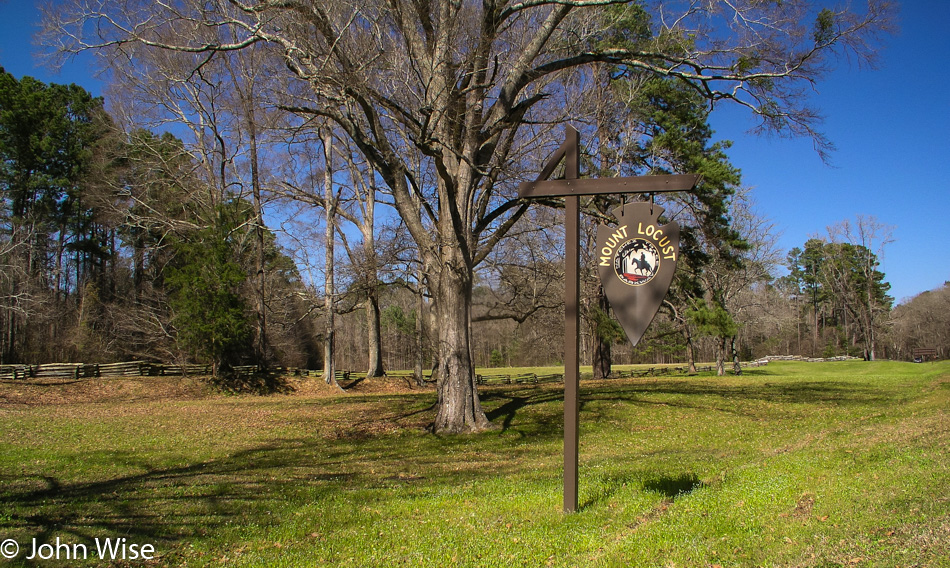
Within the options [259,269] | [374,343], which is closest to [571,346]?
[374,343]

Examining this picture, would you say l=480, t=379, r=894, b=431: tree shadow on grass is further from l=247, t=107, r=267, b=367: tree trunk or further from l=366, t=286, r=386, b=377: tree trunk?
l=247, t=107, r=267, b=367: tree trunk

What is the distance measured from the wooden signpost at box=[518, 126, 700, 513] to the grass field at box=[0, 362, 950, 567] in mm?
705

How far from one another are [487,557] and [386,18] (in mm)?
10428

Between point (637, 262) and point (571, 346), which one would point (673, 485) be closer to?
point (571, 346)

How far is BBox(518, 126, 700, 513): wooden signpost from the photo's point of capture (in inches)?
209

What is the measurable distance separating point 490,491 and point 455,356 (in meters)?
5.05

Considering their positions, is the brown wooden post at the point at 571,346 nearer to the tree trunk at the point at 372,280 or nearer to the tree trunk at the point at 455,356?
the tree trunk at the point at 455,356

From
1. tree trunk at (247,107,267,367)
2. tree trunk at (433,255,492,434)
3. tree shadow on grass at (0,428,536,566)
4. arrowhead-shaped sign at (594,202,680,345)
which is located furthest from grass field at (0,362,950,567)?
tree trunk at (247,107,267,367)

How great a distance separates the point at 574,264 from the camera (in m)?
5.83

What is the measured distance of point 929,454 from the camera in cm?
597

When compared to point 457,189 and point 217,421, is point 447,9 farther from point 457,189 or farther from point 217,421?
point 217,421

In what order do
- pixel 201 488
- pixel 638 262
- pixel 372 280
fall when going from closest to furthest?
pixel 638 262 → pixel 201 488 → pixel 372 280

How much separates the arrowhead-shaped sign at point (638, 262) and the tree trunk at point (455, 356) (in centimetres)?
674

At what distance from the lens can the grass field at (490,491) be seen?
4309mm
